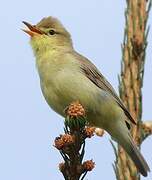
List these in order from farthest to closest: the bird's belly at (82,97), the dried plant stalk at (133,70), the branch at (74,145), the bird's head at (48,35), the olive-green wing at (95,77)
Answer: the bird's head at (48,35), the olive-green wing at (95,77), the bird's belly at (82,97), the dried plant stalk at (133,70), the branch at (74,145)

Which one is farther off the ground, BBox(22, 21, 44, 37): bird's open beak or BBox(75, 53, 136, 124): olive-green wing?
BBox(22, 21, 44, 37): bird's open beak

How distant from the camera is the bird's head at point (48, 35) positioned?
4.91 meters

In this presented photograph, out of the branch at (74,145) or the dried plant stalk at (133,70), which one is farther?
the dried plant stalk at (133,70)

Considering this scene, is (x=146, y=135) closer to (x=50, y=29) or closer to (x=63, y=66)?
(x=63, y=66)

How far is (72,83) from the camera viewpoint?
4.41 meters

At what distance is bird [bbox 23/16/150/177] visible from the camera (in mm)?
4367

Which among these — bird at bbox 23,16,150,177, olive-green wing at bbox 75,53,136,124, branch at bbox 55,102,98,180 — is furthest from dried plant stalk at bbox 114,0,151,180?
olive-green wing at bbox 75,53,136,124

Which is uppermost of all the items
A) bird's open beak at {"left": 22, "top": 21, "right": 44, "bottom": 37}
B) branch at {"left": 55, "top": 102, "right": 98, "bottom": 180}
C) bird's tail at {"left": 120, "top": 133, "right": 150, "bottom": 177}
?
bird's open beak at {"left": 22, "top": 21, "right": 44, "bottom": 37}

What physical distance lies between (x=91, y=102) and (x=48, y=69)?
548mm

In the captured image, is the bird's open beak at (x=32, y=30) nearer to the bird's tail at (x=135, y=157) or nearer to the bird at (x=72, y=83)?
the bird at (x=72, y=83)

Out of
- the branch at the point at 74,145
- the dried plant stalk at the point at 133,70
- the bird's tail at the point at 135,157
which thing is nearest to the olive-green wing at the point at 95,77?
the bird's tail at the point at 135,157

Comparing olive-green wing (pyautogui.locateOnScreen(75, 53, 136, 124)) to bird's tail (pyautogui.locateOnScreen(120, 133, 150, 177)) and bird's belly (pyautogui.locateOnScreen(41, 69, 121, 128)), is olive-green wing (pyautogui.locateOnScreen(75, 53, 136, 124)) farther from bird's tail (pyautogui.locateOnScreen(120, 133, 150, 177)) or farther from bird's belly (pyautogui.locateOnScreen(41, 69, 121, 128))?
bird's tail (pyautogui.locateOnScreen(120, 133, 150, 177))

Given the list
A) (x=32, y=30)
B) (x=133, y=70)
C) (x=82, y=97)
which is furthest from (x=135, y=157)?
(x=32, y=30)

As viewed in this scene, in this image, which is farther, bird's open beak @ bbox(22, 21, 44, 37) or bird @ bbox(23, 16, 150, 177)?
bird's open beak @ bbox(22, 21, 44, 37)
